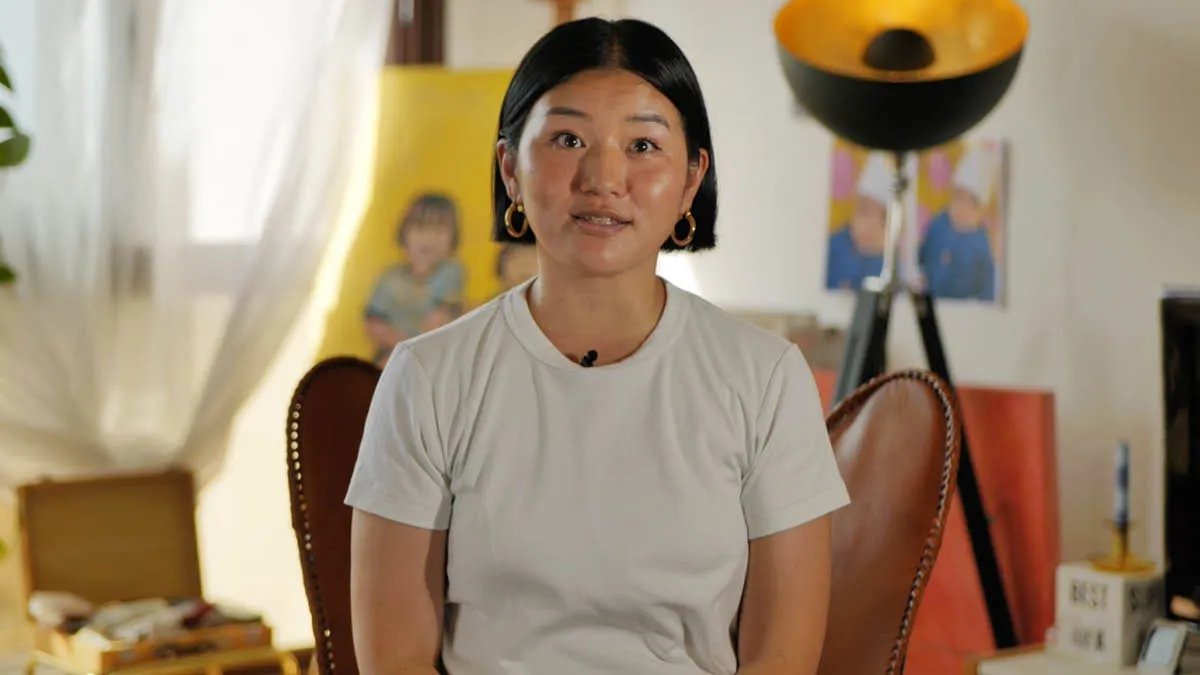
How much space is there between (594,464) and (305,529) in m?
0.50

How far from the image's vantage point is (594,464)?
1422mm

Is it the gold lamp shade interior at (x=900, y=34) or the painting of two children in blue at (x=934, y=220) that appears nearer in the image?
the gold lamp shade interior at (x=900, y=34)

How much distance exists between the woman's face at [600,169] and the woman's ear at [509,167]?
0.04m

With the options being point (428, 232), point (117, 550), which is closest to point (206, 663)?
point (117, 550)

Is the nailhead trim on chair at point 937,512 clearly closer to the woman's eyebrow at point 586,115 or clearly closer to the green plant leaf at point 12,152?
the woman's eyebrow at point 586,115

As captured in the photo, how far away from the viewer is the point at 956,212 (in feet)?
9.45

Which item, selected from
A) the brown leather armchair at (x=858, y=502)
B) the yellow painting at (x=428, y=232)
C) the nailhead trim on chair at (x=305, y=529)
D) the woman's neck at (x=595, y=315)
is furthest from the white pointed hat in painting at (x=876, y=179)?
the woman's neck at (x=595, y=315)

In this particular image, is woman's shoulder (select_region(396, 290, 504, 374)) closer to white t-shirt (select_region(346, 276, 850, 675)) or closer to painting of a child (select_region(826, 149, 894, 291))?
white t-shirt (select_region(346, 276, 850, 675))

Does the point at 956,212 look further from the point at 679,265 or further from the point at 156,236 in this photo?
the point at 156,236

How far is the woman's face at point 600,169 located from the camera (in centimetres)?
142

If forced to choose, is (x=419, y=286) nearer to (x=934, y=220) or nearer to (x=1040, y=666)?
(x=934, y=220)

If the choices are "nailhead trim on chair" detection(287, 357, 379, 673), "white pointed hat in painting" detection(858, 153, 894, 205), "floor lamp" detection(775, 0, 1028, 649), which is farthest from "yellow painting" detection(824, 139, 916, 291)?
"nailhead trim on chair" detection(287, 357, 379, 673)

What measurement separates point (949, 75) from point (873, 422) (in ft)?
2.69

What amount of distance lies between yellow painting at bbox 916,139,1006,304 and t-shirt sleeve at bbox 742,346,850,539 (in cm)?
146
